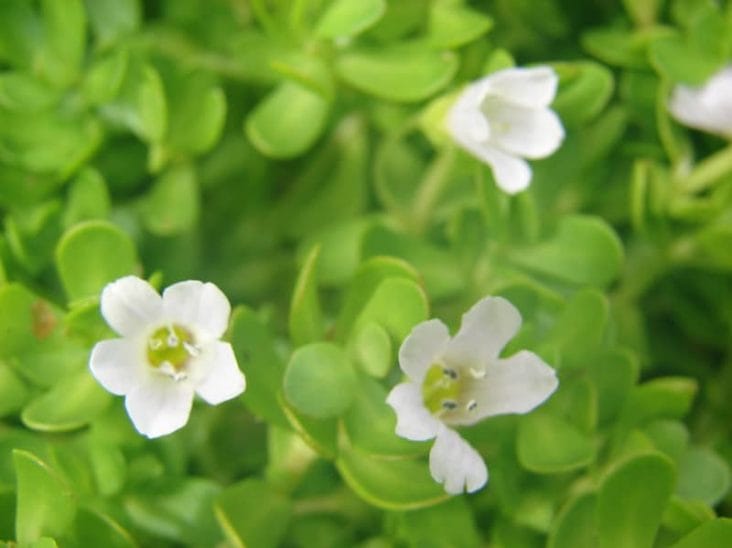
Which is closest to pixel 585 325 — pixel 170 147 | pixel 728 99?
pixel 728 99

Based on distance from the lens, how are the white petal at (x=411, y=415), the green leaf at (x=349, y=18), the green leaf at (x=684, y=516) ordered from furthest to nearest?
the green leaf at (x=349, y=18) < the green leaf at (x=684, y=516) < the white petal at (x=411, y=415)

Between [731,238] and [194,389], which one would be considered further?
[731,238]

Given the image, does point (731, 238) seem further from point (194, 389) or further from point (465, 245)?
point (194, 389)

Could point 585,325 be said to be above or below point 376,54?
below

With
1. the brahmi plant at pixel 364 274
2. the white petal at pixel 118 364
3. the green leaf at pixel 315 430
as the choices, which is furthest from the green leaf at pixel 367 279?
the white petal at pixel 118 364

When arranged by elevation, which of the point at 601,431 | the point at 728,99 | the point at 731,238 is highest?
the point at 728,99

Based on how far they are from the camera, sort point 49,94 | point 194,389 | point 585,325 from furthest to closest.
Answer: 1. point 49,94
2. point 585,325
3. point 194,389

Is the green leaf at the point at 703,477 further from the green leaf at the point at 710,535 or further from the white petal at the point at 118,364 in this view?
the white petal at the point at 118,364
